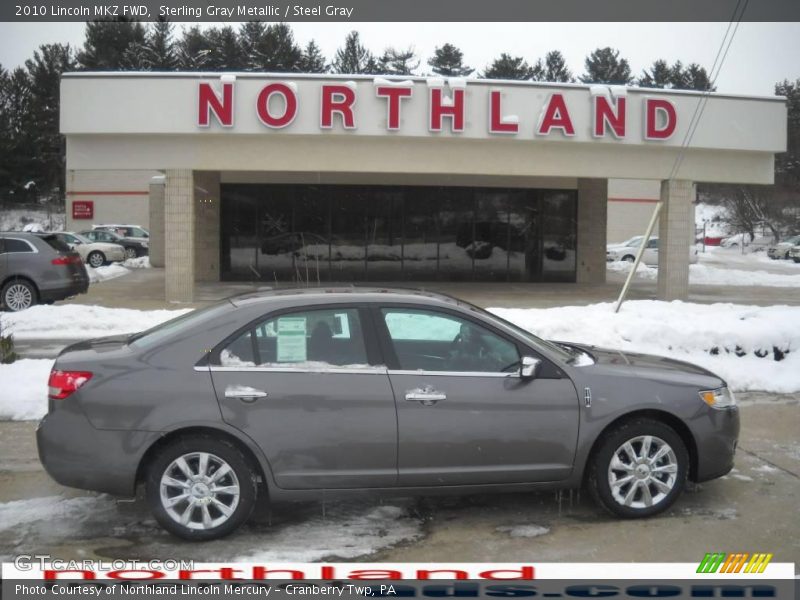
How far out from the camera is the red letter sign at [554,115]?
62.6 feet

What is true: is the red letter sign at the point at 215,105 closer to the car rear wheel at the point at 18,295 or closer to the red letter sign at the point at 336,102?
the red letter sign at the point at 336,102

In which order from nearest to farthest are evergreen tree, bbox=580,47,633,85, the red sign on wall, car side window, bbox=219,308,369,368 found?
car side window, bbox=219,308,369,368 < the red sign on wall < evergreen tree, bbox=580,47,633,85

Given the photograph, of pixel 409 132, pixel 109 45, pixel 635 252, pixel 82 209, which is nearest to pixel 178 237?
pixel 409 132

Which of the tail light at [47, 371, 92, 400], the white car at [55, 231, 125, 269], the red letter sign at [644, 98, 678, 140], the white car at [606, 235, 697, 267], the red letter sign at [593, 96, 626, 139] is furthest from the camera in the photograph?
the white car at [606, 235, 697, 267]

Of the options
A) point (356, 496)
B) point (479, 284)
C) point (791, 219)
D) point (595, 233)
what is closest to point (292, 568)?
point (356, 496)

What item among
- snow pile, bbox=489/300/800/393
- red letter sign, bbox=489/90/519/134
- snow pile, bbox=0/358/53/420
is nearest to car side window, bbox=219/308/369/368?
snow pile, bbox=0/358/53/420

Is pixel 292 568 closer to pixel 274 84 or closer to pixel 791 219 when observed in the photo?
pixel 274 84

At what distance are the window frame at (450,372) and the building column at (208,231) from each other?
20416mm

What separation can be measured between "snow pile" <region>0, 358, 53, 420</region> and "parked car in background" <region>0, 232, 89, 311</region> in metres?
7.42

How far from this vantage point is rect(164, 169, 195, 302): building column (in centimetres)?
1891

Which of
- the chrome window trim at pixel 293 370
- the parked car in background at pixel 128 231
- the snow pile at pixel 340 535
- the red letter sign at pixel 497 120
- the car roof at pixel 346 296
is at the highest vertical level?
the red letter sign at pixel 497 120

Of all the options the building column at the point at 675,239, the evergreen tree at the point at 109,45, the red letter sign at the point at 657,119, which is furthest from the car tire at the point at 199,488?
the evergreen tree at the point at 109,45

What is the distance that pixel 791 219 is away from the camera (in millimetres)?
58875

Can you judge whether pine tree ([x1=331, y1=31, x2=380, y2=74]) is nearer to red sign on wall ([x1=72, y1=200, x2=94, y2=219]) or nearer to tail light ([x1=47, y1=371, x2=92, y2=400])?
red sign on wall ([x1=72, y1=200, x2=94, y2=219])
